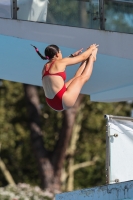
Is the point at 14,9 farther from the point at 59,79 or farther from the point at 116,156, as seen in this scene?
the point at 116,156

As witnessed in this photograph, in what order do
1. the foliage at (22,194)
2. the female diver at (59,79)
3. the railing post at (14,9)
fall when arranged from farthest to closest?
the foliage at (22,194) < the railing post at (14,9) < the female diver at (59,79)

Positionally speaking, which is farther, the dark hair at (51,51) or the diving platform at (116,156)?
the diving platform at (116,156)

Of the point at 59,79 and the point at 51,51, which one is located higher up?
the point at 51,51

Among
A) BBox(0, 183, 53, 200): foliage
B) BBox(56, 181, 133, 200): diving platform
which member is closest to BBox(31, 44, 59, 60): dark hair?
BBox(56, 181, 133, 200): diving platform

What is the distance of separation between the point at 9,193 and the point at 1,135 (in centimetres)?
952

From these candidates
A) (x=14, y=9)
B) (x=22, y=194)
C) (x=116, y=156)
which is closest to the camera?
(x=116, y=156)

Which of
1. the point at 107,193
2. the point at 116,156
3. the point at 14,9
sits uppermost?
the point at 14,9

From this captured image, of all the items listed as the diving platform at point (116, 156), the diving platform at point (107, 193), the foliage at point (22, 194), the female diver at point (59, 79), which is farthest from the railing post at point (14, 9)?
the foliage at point (22, 194)

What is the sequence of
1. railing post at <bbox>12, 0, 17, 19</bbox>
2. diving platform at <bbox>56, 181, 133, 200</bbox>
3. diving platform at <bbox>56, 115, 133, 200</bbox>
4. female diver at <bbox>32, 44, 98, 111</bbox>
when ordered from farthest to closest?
railing post at <bbox>12, 0, 17, 19</bbox>
diving platform at <bbox>56, 115, 133, 200</bbox>
female diver at <bbox>32, 44, 98, 111</bbox>
diving platform at <bbox>56, 181, 133, 200</bbox>

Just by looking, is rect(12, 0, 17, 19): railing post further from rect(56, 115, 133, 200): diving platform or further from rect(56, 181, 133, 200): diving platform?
rect(56, 181, 133, 200): diving platform

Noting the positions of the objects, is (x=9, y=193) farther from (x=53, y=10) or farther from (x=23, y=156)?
(x=23, y=156)

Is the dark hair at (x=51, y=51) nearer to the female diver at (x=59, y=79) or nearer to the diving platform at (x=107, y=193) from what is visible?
the female diver at (x=59, y=79)

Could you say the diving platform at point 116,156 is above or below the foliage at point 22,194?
below

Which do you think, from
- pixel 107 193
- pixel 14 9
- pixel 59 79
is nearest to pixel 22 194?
pixel 14 9
